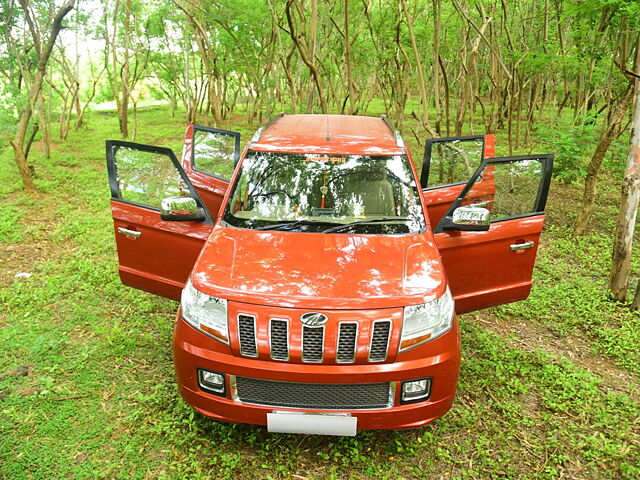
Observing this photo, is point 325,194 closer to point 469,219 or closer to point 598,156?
point 469,219

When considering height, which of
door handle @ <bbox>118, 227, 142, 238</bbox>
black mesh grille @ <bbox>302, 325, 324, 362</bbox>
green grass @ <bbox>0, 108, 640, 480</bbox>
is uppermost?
Answer: door handle @ <bbox>118, 227, 142, 238</bbox>

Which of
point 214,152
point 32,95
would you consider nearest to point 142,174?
point 214,152

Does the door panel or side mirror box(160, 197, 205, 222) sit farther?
the door panel

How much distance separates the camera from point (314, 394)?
8.13 ft

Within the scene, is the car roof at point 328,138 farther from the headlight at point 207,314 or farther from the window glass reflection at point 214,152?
the headlight at point 207,314

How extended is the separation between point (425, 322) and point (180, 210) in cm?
192

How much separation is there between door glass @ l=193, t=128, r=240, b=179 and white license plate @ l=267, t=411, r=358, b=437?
2.82 metres

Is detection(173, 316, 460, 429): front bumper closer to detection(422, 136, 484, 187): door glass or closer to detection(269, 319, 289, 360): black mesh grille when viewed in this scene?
detection(269, 319, 289, 360): black mesh grille

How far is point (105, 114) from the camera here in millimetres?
25484

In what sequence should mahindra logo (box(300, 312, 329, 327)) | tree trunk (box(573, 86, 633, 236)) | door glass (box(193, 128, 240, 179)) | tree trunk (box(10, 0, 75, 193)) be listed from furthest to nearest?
tree trunk (box(10, 0, 75, 193)) < tree trunk (box(573, 86, 633, 236)) < door glass (box(193, 128, 240, 179)) < mahindra logo (box(300, 312, 329, 327))

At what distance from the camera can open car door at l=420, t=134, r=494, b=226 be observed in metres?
4.50

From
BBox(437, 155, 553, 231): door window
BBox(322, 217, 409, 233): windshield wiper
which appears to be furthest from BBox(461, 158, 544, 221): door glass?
BBox(322, 217, 409, 233): windshield wiper

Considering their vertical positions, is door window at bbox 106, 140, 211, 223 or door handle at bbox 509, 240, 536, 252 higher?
door window at bbox 106, 140, 211, 223

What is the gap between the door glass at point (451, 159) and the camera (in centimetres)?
459
